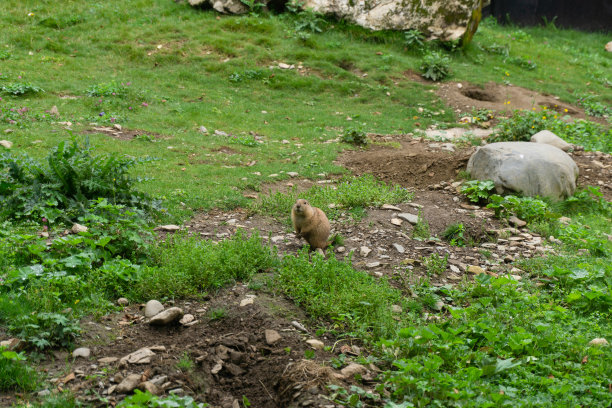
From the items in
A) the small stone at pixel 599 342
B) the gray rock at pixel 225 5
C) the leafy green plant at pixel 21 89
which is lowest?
the small stone at pixel 599 342

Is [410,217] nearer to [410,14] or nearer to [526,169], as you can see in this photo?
[526,169]

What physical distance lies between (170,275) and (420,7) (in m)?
13.6

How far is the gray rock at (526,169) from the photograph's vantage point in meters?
8.02

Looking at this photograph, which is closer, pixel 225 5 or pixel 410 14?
pixel 410 14

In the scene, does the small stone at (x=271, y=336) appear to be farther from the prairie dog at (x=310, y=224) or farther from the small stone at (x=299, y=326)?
the prairie dog at (x=310, y=224)

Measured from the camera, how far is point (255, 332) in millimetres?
4402

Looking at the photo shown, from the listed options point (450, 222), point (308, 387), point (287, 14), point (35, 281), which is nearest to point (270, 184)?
point (450, 222)

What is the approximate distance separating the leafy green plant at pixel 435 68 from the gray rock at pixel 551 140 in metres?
5.16

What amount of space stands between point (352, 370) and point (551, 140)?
→ 7.84 m

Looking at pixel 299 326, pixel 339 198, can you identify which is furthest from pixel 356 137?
pixel 299 326

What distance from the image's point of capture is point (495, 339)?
4.30 meters

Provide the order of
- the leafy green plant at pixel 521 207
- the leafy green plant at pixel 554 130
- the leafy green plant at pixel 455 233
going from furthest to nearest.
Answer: the leafy green plant at pixel 554 130
the leafy green plant at pixel 521 207
the leafy green plant at pixel 455 233

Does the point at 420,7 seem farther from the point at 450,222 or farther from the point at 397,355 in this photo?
the point at 397,355

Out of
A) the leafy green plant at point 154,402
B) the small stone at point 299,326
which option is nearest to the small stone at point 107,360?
the leafy green plant at point 154,402
